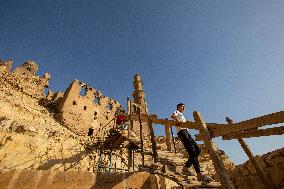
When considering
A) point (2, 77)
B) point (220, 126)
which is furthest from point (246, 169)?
point (2, 77)

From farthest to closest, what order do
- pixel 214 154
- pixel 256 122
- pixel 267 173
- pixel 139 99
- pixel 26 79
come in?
pixel 26 79, pixel 139 99, pixel 267 173, pixel 214 154, pixel 256 122

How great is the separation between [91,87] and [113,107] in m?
6.08

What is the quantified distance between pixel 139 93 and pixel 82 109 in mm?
8313

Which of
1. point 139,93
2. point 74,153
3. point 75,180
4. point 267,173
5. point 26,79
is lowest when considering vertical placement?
point 75,180

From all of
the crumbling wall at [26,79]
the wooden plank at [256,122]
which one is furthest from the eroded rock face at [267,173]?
the crumbling wall at [26,79]

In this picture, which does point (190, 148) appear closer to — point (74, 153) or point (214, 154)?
point (214, 154)

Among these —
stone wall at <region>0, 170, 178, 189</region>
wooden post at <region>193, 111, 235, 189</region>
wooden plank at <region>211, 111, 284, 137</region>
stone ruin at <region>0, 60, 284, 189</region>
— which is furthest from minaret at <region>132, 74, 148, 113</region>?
stone wall at <region>0, 170, 178, 189</region>

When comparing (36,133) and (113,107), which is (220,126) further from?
(113,107)

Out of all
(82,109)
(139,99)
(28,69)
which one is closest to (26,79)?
(28,69)

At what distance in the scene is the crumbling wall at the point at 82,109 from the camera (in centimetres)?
2743

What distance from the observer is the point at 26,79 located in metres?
32.9

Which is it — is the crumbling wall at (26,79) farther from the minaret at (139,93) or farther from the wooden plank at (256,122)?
the wooden plank at (256,122)

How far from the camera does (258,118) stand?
4.35 metres

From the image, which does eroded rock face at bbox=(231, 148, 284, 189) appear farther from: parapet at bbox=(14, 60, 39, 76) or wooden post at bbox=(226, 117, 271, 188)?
parapet at bbox=(14, 60, 39, 76)
